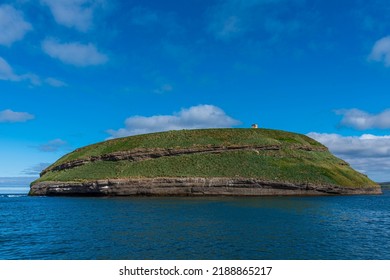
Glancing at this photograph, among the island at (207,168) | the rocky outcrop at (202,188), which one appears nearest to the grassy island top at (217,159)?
the island at (207,168)

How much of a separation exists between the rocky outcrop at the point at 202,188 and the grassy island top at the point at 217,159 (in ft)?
9.23

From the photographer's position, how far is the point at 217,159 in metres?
126

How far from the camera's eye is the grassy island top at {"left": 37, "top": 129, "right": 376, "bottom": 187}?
11506cm

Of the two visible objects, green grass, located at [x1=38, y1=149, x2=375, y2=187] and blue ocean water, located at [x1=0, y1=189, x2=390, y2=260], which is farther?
green grass, located at [x1=38, y1=149, x2=375, y2=187]

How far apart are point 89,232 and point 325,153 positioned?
125 m

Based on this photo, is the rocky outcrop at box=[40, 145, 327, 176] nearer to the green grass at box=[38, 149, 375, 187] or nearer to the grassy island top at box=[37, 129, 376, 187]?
the grassy island top at box=[37, 129, 376, 187]

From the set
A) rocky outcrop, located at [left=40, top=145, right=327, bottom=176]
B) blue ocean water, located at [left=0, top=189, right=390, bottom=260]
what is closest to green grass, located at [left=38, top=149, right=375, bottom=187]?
rocky outcrop, located at [left=40, top=145, right=327, bottom=176]

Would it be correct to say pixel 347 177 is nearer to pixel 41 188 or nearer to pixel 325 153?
pixel 325 153

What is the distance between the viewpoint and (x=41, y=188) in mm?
135750

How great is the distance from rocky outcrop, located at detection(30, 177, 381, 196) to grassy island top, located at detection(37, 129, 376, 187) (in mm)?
2814

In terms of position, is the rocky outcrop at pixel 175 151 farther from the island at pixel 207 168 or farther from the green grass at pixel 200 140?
the green grass at pixel 200 140

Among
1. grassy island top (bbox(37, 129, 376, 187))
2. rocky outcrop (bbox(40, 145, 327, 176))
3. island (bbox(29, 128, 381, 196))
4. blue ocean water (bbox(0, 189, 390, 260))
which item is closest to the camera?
blue ocean water (bbox(0, 189, 390, 260))

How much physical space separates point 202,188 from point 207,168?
40.0 ft

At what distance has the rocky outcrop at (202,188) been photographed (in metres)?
105
